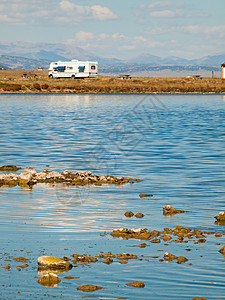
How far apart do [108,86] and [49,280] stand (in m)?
134

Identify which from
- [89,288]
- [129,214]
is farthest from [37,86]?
[89,288]

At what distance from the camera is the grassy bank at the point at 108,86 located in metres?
141

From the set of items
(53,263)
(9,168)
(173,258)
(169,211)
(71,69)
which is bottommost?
(173,258)

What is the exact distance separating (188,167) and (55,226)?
16.0 m

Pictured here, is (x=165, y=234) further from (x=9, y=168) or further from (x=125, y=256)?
(x=9, y=168)

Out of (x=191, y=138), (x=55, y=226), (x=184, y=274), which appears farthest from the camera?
(x=191, y=138)

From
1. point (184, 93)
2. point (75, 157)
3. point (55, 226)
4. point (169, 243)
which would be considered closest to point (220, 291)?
point (169, 243)

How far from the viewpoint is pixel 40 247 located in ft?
51.0

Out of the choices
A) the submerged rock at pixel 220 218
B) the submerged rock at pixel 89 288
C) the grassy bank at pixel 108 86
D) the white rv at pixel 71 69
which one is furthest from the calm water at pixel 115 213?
the white rv at pixel 71 69

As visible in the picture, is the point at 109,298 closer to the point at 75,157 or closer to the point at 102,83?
the point at 75,157

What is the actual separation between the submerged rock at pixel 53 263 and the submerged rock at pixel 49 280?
30.9 inches

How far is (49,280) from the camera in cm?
1303

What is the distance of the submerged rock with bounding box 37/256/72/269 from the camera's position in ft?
45.7

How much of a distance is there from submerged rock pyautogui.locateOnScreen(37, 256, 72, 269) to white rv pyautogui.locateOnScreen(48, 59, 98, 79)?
493 ft
